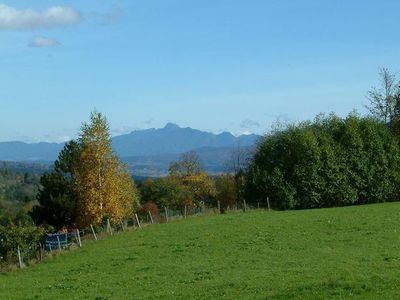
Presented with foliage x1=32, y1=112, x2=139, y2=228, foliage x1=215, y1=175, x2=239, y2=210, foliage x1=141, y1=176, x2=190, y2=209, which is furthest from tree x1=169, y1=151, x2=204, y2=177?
foliage x1=32, y1=112, x2=139, y2=228

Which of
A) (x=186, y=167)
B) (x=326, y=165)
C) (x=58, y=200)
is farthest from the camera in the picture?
(x=186, y=167)

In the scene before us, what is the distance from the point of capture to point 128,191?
62906 millimetres

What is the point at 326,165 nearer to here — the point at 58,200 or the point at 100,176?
A: the point at 100,176

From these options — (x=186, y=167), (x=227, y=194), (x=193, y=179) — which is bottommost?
(x=227, y=194)

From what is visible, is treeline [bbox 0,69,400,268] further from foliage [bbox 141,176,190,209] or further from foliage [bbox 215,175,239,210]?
foliage [bbox 141,176,190,209]

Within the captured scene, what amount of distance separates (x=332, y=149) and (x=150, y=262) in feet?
137

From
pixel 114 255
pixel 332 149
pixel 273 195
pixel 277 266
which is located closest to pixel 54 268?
pixel 114 255

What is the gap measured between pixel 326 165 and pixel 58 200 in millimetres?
31722

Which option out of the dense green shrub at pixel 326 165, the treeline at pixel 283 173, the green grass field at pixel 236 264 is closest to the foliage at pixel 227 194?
the treeline at pixel 283 173

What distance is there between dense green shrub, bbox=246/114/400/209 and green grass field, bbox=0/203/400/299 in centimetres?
2181

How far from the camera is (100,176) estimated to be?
199 feet

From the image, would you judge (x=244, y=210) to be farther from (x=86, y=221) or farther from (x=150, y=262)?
(x=150, y=262)

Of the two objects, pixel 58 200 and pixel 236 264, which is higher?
pixel 58 200

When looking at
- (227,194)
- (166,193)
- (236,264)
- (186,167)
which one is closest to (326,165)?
(227,194)
